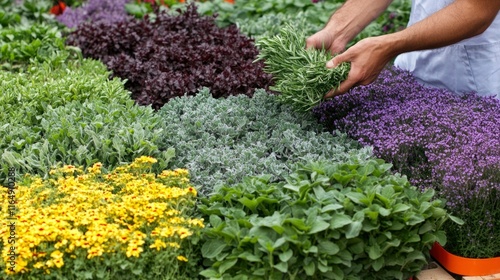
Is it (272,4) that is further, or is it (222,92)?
(272,4)

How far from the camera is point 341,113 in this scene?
3668mm

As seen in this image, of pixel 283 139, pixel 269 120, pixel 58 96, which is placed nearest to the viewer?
pixel 283 139

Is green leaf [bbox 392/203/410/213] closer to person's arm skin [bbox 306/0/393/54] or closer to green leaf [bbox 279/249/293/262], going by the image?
green leaf [bbox 279/249/293/262]

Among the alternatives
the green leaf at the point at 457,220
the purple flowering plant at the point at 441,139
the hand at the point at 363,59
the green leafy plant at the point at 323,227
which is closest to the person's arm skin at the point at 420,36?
the hand at the point at 363,59

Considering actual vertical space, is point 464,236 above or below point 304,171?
below

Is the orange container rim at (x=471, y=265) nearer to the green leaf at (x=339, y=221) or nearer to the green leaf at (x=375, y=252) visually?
the green leaf at (x=375, y=252)

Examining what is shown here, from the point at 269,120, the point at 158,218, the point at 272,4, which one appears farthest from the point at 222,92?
the point at 272,4

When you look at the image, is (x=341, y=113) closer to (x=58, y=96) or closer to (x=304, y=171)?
(x=304, y=171)

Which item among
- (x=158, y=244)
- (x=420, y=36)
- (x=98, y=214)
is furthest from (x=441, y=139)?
(x=98, y=214)

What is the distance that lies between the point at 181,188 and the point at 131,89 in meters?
1.94

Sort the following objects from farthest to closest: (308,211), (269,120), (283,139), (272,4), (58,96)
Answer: (272,4)
(58,96)
(269,120)
(283,139)
(308,211)

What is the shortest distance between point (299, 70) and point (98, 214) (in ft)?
4.23

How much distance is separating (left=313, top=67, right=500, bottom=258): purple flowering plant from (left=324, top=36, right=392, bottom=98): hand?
0.72 ft

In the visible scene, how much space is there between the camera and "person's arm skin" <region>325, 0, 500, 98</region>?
10.9 feet
